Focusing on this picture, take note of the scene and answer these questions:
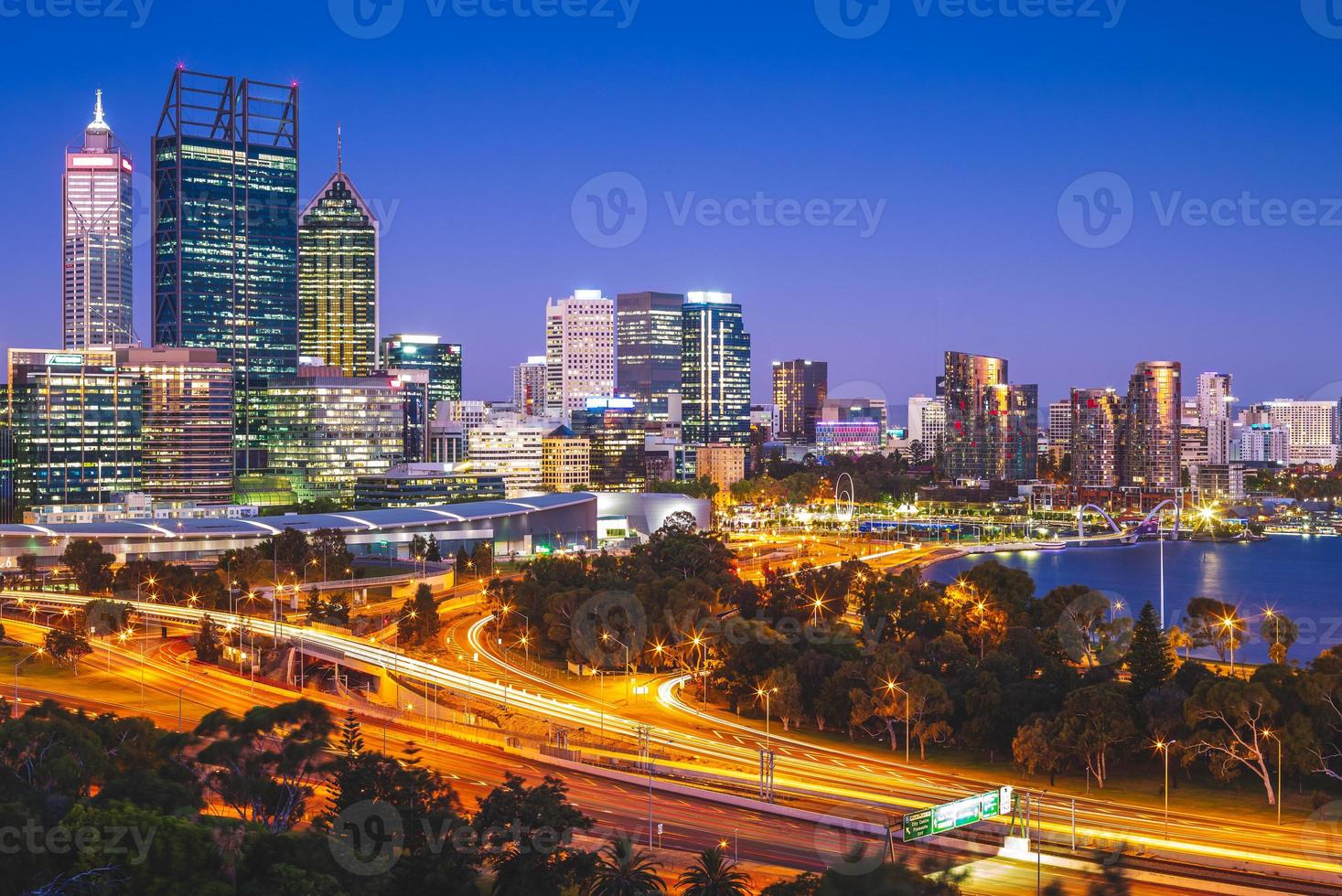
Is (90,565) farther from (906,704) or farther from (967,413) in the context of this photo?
(967,413)

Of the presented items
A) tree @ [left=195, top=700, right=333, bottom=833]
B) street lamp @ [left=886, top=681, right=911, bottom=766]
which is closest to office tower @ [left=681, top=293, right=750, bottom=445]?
street lamp @ [left=886, top=681, right=911, bottom=766]

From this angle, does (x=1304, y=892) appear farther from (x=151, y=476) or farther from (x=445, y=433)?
(x=445, y=433)

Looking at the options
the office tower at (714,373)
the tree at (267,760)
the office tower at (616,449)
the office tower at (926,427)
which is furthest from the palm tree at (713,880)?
the office tower at (926,427)

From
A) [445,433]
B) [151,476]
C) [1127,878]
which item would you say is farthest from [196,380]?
[1127,878]

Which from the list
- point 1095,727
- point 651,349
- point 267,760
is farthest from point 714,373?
point 267,760

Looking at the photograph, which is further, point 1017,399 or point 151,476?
point 1017,399

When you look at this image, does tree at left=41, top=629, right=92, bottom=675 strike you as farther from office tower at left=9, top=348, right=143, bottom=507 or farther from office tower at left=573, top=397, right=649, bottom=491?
office tower at left=573, top=397, right=649, bottom=491

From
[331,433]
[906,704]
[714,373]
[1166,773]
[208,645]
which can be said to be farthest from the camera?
[714,373]
